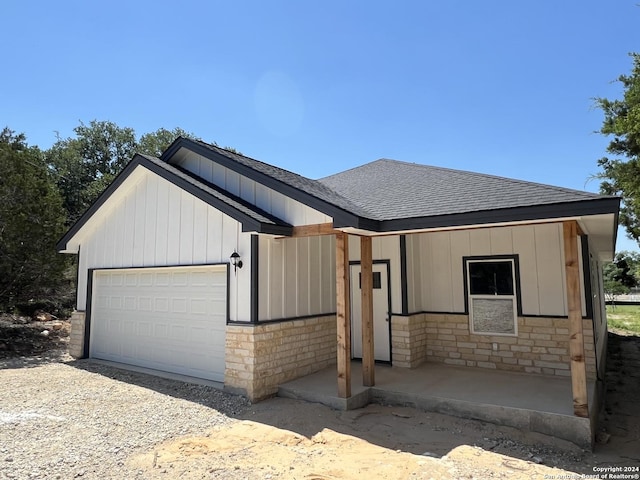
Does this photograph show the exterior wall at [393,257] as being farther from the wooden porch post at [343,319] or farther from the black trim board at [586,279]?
the black trim board at [586,279]

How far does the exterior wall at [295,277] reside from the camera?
6906 millimetres

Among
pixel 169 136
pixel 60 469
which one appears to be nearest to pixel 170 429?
pixel 60 469

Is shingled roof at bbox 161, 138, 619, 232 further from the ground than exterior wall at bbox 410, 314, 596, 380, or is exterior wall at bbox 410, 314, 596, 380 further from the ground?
shingled roof at bbox 161, 138, 619, 232

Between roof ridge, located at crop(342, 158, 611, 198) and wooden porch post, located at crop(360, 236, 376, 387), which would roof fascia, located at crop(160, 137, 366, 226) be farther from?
roof ridge, located at crop(342, 158, 611, 198)

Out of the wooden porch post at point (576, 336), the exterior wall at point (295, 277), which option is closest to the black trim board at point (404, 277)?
the exterior wall at point (295, 277)

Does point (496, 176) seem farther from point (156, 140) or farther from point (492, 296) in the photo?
point (156, 140)

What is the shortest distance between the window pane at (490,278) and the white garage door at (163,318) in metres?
4.99

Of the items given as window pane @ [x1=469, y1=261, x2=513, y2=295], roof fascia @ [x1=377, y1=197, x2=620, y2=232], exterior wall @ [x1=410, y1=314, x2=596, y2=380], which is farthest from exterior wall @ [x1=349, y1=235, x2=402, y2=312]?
roof fascia @ [x1=377, y1=197, x2=620, y2=232]

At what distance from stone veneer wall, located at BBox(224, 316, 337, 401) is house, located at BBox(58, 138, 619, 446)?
1.0 inches

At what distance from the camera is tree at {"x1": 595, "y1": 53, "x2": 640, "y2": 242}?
10.2 meters

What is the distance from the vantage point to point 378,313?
8.45 m

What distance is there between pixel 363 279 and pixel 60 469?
4.59 metres

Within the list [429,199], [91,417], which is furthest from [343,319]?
[91,417]

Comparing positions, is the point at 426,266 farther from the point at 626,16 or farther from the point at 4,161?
the point at 4,161
